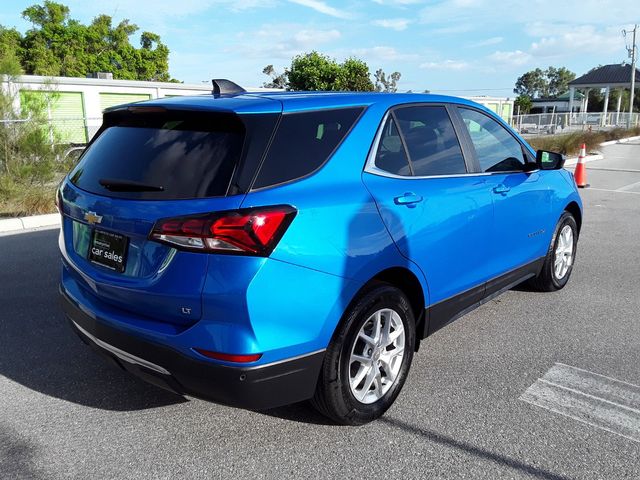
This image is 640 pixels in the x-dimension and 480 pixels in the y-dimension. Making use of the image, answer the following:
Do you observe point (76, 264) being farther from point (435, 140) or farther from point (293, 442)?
point (435, 140)

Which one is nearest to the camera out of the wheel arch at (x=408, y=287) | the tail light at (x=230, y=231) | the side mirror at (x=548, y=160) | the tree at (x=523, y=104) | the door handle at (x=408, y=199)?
the tail light at (x=230, y=231)

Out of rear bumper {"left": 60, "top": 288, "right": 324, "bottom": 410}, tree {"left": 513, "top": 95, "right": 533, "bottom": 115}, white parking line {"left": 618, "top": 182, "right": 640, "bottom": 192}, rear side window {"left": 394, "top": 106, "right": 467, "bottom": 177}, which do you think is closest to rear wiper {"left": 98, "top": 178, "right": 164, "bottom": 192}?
rear bumper {"left": 60, "top": 288, "right": 324, "bottom": 410}

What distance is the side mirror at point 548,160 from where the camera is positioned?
4637mm

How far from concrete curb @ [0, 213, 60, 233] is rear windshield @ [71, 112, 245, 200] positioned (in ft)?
19.5

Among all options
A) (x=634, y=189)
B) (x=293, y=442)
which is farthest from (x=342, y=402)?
(x=634, y=189)

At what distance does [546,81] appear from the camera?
12706cm

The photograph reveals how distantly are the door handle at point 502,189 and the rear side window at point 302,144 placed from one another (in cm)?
149

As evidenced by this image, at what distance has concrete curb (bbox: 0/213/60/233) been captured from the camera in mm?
8055

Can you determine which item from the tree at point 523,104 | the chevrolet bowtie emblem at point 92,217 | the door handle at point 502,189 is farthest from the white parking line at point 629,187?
the tree at point 523,104

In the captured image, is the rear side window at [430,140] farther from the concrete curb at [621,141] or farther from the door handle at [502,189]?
the concrete curb at [621,141]

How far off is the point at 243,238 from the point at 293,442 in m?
1.21

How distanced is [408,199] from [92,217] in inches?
67.9

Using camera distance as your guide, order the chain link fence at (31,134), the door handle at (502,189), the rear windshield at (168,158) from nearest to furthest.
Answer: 1. the rear windshield at (168,158)
2. the door handle at (502,189)
3. the chain link fence at (31,134)

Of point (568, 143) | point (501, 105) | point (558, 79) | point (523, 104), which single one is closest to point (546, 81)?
point (558, 79)
